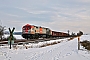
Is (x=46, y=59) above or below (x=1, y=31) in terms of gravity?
below

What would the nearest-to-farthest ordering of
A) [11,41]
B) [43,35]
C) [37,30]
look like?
[11,41] → [37,30] → [43,35]

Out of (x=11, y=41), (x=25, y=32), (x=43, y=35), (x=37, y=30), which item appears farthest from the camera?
(x=43, y=35)

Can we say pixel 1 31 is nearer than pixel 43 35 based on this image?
Yes

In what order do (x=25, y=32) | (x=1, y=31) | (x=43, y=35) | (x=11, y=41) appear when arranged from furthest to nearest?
(x=43, y=35)
(x=25, y=32)
(x=1, y=31)
(x=11, y=41)

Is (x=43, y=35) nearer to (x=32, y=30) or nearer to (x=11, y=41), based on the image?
(x=32, y=30)

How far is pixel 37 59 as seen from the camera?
10398mm

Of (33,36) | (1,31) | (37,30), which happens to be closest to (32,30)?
(33,36)

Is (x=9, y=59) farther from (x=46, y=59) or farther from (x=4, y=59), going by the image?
(x=46, y=59)

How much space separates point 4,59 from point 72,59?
4233 mm

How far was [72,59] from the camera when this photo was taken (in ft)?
35.4

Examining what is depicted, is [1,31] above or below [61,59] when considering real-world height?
above

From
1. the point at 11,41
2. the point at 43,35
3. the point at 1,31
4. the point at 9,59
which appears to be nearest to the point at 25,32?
the point at 1,31

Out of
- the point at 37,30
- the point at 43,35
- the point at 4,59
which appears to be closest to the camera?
the point at 4,59

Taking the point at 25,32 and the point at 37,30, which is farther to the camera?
the point at 37,30
